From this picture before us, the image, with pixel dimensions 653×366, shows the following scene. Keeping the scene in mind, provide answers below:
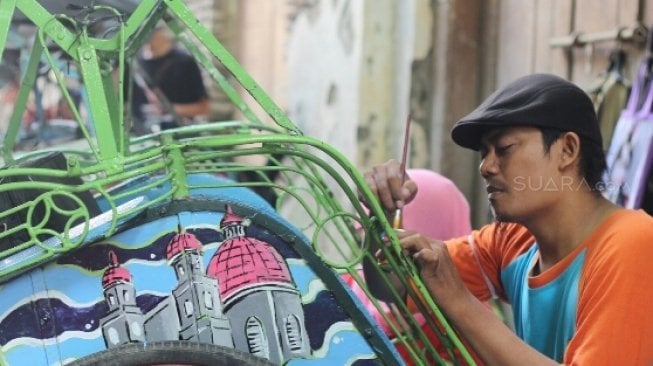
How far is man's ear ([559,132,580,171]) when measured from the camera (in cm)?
198

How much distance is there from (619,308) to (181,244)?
0.76m

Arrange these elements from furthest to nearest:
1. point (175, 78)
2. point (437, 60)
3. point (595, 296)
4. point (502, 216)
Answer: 1. point (175, 78)
2. point (437, 60)
3. point (502, 216)
4. point (595, 296)

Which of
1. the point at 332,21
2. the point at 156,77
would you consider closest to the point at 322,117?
the point at 332,21

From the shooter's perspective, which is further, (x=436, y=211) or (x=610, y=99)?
(x=610, y=99)

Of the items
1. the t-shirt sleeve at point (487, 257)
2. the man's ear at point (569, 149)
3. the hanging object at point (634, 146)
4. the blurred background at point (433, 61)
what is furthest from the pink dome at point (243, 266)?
the blurred background at point (433, 61)

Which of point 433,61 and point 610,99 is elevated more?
point 433,61

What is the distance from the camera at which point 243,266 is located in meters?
1.76

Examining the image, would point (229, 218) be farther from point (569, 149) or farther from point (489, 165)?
point (569, 149)

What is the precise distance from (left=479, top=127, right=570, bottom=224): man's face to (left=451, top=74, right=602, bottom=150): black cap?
3cm

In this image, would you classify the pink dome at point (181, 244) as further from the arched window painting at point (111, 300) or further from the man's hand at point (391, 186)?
the man's hand at point (391, 186)

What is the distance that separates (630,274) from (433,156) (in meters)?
2.76

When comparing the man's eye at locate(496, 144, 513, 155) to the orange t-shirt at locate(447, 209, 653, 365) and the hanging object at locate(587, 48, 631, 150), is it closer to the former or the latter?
the orange t-shirt at locate(447, 209, 653, 365)

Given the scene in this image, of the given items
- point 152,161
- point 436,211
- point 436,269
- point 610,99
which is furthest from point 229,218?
point 610,99

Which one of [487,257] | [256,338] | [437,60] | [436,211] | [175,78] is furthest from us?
[175,78]
